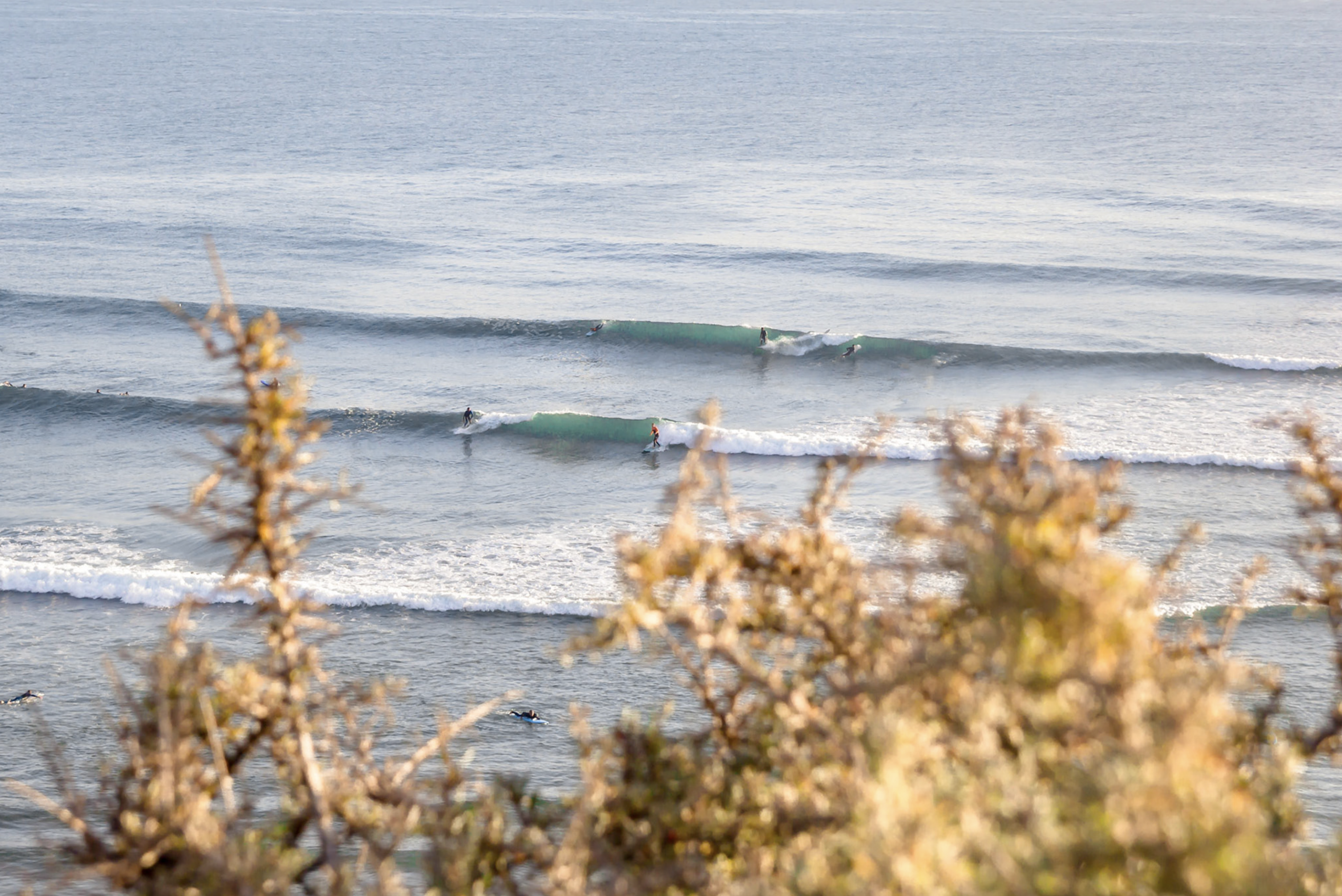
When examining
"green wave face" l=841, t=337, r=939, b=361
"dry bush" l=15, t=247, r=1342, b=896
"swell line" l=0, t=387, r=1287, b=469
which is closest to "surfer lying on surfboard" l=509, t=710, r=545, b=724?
"dry bush" l=15, t=247, r=1342, b=896

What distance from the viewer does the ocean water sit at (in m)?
21.1

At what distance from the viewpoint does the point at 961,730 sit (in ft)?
16.0

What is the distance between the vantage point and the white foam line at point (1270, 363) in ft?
110

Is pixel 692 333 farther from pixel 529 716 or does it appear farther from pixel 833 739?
pixel 833 739

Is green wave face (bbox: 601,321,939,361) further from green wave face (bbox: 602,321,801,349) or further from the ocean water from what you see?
the ocean water

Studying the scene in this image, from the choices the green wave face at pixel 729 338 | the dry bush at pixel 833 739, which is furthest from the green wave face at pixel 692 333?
the dry bush at pixel 833 739

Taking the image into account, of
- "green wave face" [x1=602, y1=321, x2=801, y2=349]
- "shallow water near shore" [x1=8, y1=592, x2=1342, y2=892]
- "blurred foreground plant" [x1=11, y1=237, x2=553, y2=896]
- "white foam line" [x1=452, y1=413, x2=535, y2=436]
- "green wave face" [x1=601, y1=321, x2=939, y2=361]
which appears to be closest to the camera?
"blurred foreground plant" [x1=11, y1=237, x2=553, y2=896]

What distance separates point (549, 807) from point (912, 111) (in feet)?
283

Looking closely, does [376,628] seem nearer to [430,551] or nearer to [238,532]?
[430,551]

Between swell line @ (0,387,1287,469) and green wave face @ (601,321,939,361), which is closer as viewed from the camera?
swell line @ (0,387,1287,469)

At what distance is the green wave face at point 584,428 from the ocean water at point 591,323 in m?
0.11

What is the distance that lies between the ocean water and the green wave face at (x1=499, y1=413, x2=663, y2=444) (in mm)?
109

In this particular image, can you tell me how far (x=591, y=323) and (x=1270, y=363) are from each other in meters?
19.6

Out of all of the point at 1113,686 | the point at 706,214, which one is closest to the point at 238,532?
the point at 1113,686
